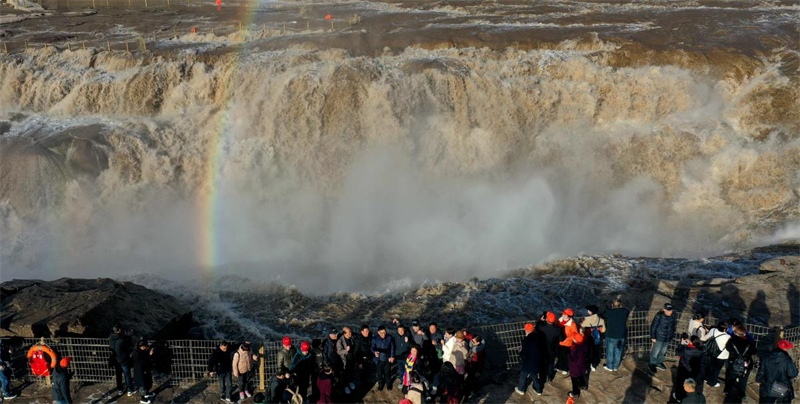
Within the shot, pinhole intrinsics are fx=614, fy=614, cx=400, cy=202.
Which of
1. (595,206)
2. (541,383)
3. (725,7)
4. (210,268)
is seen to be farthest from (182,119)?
(725,7)

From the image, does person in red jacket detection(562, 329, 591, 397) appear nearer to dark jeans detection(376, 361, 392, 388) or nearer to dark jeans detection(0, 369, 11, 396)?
dark jeans detection(376, 361, 392, 388)

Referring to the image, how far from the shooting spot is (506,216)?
20.8 metres

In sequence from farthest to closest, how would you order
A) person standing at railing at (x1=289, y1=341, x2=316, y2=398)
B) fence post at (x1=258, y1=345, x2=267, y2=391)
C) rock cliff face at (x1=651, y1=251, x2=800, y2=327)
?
rock cliff face at (x1=651, y1=251, x2=800, y2=327), fence post at (x1=258, y1=345, x2=267, y2=391), person standing at railing at (x1=289, y1=341, x2=316, y2=398)

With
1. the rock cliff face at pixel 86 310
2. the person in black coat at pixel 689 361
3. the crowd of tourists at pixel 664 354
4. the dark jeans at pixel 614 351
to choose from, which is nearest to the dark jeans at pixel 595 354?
the crowd of tourists at pixel 664 354

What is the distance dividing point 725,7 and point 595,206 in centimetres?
1965

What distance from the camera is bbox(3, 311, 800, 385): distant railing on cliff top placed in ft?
34.4

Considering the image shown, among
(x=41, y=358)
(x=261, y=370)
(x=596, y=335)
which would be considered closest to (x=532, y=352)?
(x=596, y=335)

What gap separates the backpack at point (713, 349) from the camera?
357 inches

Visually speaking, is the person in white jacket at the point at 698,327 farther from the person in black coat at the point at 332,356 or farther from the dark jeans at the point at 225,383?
the dark jeans at the point at 225,383

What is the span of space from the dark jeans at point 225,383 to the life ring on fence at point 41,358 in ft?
7.87

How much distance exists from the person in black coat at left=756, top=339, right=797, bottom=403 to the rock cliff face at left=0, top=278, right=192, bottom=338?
1023 cm

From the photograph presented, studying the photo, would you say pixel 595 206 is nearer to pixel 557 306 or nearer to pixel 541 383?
pixel 557 306

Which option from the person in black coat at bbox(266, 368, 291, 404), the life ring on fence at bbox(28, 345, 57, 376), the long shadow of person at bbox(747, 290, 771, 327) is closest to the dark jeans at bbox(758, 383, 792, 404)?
the long shadow of person at bbox(747, 290, 771, 327)

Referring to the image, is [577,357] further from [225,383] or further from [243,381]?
[225,383]
